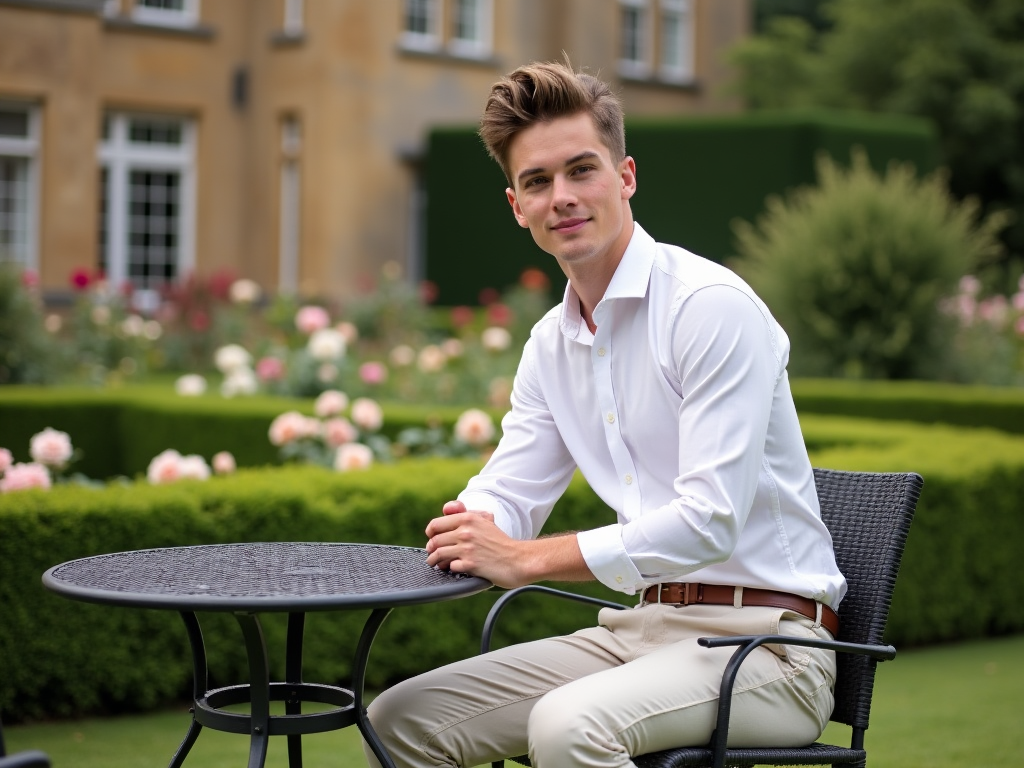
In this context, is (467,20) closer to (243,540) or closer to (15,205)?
A: (15,205)

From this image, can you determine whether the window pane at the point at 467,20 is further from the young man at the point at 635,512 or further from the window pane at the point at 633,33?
the young man at the point at 635,512

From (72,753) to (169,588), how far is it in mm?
2263

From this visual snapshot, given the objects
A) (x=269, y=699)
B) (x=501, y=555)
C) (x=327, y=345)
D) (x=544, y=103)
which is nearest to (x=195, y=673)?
(x=269, y=699)

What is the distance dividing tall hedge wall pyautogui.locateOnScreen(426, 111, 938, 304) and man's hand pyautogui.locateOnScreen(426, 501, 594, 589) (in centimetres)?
1444

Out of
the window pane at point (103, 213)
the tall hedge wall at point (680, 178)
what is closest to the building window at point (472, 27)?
the tall hedge wall at point (680, 178)

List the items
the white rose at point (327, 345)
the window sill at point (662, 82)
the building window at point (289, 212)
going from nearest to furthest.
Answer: the white rose at point (327, 345), the building window at point (289, 212), the window sill at point (662, 82)

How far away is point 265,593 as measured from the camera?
2.39 m

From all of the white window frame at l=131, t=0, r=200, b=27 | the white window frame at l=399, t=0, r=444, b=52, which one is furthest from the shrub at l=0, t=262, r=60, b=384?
the white window frame at l=399, t=0, r=444, b=52

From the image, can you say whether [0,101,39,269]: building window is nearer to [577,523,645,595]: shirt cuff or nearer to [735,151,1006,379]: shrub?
A: [735,151,1006,379]: shrub

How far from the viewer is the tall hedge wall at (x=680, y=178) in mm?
16688

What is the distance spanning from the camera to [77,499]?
4719 millimetres

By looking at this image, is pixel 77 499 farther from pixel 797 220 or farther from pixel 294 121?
pixel 294 121

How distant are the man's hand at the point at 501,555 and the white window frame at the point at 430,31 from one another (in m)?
17.4

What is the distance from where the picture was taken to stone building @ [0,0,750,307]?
56.7 ft
